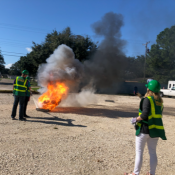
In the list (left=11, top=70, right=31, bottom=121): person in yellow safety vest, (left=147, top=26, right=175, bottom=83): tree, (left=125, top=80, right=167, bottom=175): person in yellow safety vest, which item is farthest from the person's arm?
(left=147, top=26, right=175, bottom=83): tree

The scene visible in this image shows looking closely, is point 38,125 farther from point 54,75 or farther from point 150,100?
point 150,100

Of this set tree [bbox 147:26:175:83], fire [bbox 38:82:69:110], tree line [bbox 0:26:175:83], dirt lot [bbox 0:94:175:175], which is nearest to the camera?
dirt lot [bbox 0:94:175:175]

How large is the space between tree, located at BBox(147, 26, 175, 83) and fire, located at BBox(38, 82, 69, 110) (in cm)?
2724

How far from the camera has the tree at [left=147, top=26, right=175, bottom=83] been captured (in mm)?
30969

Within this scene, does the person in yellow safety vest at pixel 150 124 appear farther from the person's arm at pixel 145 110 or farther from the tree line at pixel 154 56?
the tree line at pixel 154 56

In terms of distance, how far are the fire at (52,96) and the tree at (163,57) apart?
27236mm

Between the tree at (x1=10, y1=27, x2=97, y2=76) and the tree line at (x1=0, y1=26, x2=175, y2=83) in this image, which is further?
the tree line at (x1=0, y1=26, x2=175, y2=83)

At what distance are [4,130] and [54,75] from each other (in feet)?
13.2

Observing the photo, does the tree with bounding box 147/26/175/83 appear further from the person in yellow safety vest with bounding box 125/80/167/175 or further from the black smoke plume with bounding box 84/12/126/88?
the person in yellow safety vest with bounding box 125/80/167/175

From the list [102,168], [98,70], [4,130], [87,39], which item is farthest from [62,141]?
[87,39]

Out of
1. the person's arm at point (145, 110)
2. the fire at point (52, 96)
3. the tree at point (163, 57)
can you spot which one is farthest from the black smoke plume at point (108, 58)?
the tree at point (163, 57)

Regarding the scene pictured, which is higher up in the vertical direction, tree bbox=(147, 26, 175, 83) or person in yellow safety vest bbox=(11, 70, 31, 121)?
tree bbox=(147, 26, 175, 83)

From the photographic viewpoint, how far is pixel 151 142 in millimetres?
2992

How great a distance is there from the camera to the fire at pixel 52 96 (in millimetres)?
8828
